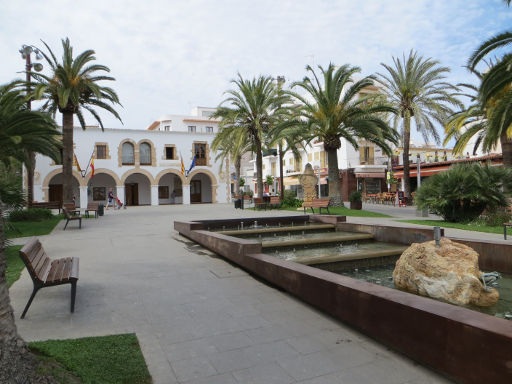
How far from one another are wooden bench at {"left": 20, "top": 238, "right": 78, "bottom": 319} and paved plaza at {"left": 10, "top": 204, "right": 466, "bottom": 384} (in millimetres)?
336

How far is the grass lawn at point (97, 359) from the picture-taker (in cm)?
260

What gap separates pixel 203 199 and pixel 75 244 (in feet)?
103

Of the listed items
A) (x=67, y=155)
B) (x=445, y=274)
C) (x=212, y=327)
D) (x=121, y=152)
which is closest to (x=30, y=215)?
(x=67, y=155)

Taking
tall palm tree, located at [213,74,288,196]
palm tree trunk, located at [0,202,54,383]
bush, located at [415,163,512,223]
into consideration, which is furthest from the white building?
palm tree trunk, located at [0,202,54,383]

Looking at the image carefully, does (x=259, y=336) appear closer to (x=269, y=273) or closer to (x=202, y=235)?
(x=269, y=273)

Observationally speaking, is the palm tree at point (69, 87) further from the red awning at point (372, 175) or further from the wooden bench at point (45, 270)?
the red awning at point (372, 175)

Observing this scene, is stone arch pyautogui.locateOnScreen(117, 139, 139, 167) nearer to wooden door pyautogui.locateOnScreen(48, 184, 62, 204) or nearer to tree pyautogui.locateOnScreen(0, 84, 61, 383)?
wooden door pyautogui.locateOnScreen(48, 184, 62, 204)

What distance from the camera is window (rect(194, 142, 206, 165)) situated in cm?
3809

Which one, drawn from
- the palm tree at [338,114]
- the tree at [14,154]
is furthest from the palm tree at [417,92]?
the tree at [14,154]

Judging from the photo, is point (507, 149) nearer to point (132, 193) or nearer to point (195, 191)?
point (195, 191)

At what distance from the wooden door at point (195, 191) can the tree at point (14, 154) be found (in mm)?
22068

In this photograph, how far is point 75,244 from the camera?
943 cm

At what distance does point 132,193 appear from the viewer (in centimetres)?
3791

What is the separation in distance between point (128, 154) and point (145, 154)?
155 centimetres
